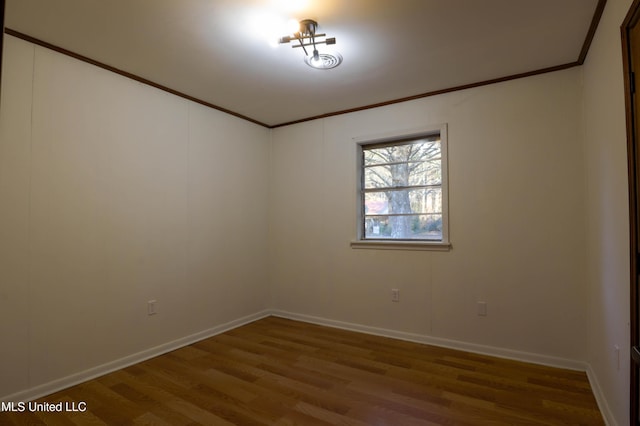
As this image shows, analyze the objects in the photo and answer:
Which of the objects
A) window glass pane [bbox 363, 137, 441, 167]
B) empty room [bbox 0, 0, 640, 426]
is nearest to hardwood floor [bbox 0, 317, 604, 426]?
empty room [bbox 0, 0, 640, 426]

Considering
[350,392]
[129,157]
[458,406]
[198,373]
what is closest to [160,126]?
[129,157]

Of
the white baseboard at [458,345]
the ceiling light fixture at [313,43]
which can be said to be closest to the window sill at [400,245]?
the white baseboard at [458,345]

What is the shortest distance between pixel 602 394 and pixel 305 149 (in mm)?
3462

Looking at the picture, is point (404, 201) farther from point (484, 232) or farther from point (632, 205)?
point (632, 205)

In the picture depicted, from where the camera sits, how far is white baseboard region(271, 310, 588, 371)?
111 inches

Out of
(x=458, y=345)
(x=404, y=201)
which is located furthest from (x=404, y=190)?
(x=458, y=345)

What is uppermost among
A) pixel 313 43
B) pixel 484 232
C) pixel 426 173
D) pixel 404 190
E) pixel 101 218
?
pixel 313 43

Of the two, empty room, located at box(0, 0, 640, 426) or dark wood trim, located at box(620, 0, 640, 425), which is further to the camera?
empty room, located at box(0, 0, 640, 426)

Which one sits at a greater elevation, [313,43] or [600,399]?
[313,43]

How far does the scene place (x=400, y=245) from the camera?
11.7 ft

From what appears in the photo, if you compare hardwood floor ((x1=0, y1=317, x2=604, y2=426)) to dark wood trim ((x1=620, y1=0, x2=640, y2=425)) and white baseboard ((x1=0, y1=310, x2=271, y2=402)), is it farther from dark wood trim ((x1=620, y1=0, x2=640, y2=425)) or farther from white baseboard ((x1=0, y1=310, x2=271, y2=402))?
dark wood trim ((x1=620, y1=0, x2=640, y2=425))

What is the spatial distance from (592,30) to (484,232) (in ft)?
5.45

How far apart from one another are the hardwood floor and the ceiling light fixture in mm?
2373

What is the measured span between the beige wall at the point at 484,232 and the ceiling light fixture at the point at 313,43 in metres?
1.15
